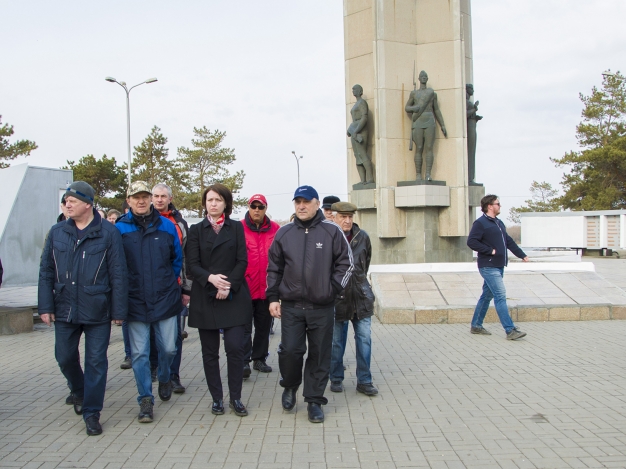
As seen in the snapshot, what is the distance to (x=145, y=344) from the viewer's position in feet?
16.1

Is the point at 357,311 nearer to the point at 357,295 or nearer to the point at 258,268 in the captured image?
the point at 357,295

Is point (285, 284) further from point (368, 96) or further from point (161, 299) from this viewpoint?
point (368, 96)

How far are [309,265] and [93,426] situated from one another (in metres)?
1.98

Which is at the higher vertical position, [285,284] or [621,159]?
[621,159]

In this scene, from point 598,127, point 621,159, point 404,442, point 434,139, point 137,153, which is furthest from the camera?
point 137,153

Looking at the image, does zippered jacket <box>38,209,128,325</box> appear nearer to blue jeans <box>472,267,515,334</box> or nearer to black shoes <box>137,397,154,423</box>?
black shoes <box>137,397,154,423</box>

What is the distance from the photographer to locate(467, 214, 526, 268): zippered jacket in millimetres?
8000

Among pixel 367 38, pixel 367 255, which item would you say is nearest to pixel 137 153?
pixel 367 38

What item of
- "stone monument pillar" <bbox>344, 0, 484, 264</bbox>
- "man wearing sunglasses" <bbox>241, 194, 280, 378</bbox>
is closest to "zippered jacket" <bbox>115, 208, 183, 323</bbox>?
"man wearing sunglasses" <bbox>241, 194, 280, 378</bbox>

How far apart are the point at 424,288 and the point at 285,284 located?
5744 mm

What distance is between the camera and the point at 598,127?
45.8 m

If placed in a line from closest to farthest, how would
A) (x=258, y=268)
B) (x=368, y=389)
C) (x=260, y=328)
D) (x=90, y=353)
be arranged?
(x=90, y=353)
(x=368, y=389)
(x=258, y=268)
(x=260, y=328)

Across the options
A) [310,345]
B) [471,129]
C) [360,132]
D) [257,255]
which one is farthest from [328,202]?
[471,129]

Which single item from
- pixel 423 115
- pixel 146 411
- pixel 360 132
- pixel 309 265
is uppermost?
pixel 423 115
